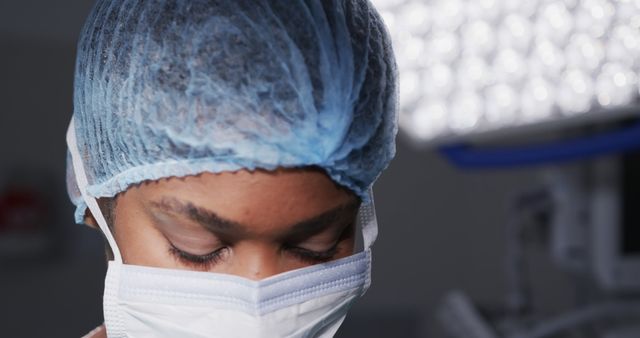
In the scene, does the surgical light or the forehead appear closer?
the forehead

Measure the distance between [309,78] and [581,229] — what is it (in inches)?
40.8

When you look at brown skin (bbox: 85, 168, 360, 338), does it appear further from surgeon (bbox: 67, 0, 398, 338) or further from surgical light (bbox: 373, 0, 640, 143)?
surgical light (bbox: 373, 0, 640, 143)

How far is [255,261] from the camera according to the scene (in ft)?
3.01

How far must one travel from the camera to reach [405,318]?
385 cm

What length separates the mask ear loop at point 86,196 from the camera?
0.97 m

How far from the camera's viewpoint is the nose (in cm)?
91

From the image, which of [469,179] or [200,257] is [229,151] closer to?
[200,257]

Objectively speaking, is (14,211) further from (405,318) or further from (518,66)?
(518,66)

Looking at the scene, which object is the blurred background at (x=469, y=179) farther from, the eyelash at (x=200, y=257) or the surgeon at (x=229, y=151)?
the eyelash at (x=200, y=257)

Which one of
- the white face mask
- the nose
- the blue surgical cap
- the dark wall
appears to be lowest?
the dark wall

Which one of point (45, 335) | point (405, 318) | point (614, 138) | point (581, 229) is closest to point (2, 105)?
point (45, 335)

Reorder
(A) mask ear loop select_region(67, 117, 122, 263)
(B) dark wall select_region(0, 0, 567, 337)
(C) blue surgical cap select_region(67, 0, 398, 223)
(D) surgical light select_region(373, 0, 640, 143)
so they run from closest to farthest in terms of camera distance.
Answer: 1. (C) blue surgical cap select_region(67, 0, 398, 223)
2. (A) mask ear loop select_region(67, 117, 122, 263)
3. (D) surgical light select_region(373, 0, 640, 143)
4. (B) dark wall select_region(0, 0, 567, 337)

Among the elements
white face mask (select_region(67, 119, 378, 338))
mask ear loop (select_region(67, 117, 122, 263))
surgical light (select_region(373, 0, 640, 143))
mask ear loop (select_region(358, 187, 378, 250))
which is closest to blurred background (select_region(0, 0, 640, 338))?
surgical light (select_region(373, 0, 640, 143))

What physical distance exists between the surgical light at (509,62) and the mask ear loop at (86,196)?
0.57 meters
